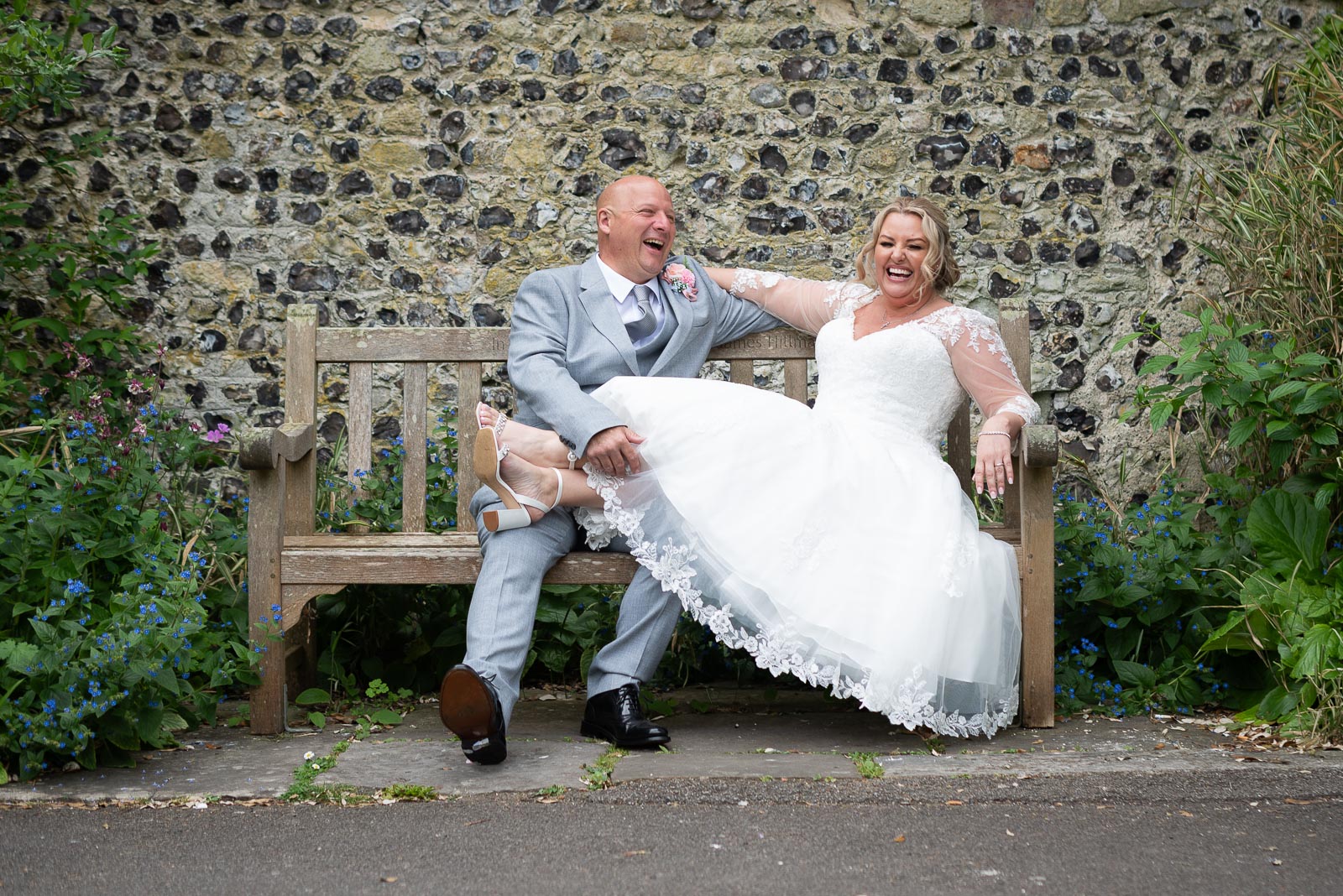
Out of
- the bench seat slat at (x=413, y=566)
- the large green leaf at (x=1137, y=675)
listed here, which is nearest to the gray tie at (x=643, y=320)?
the bench seat slat at (x=413, y=566)

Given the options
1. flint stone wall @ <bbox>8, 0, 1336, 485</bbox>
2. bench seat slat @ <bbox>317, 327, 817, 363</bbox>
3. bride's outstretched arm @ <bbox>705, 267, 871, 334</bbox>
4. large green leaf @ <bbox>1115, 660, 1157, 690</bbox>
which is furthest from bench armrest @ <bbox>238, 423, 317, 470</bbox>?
large green leaf @ <bbox>1115, 660, 1157, 690</bbox>

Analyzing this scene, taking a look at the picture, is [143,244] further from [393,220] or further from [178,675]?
[178,675]

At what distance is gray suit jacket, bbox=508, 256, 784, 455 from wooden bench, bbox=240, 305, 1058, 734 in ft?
0.64

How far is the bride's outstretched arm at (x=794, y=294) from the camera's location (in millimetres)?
3715

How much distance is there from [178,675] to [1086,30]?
4290 millimetres

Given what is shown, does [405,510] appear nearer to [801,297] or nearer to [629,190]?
[629,190]

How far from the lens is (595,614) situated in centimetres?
404

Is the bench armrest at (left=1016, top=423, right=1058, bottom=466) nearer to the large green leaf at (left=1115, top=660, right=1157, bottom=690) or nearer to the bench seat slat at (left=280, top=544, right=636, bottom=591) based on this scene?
the large green leaf at (left=1115, top=660, right=1157, bottom=690)

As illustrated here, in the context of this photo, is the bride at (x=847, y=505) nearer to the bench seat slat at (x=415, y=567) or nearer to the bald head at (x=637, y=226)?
the bench seat slat at (x=415, y=567)

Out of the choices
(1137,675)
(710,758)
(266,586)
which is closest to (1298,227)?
(1137,675)

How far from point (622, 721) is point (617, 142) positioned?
2781 millimetres

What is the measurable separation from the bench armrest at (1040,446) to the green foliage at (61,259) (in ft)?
11.3

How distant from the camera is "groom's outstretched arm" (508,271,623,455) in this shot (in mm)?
3209

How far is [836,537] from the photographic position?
3035 mm
